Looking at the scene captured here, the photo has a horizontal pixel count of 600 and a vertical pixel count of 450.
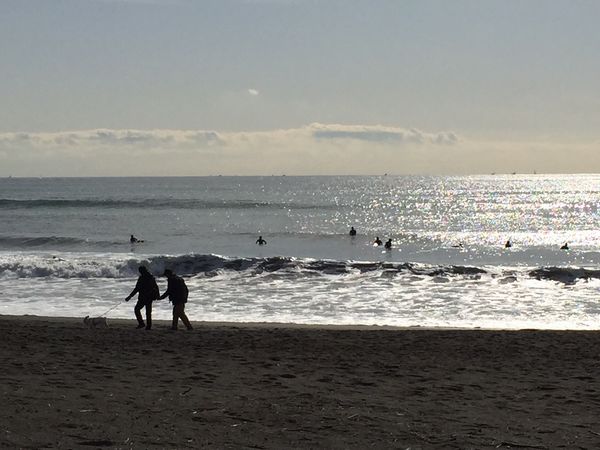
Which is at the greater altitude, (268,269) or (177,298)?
(177,298)

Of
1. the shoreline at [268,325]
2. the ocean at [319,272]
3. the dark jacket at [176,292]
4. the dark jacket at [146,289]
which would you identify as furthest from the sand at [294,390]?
the ocean at [319,272]

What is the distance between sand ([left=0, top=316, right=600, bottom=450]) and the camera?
23.7 ft

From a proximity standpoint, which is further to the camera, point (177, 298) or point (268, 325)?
point (268, 325)

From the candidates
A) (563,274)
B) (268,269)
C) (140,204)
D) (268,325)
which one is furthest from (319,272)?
(140,204)

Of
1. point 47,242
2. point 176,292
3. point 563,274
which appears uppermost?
point 176,292

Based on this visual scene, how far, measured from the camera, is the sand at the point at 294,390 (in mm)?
7219

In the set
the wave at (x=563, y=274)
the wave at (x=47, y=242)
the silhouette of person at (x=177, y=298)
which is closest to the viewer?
the silhouette of person at (x=177, y=298)

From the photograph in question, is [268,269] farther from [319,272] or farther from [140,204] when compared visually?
[140,204]

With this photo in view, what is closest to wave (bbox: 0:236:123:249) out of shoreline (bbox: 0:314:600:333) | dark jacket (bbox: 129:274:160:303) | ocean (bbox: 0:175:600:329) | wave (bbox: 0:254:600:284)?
ocean (bbox: 0:175:600:329)

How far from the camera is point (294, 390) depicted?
9.33 m

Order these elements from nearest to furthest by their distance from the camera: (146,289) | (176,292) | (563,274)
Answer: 1. (176,292)
2. (146,289)
3. (563,274)

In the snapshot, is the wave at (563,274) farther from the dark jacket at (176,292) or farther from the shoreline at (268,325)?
the dark jacket at (176,292)

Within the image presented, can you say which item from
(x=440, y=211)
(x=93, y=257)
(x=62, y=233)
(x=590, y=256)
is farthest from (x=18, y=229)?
(x=440, y=211)

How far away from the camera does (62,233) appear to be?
188 ft
